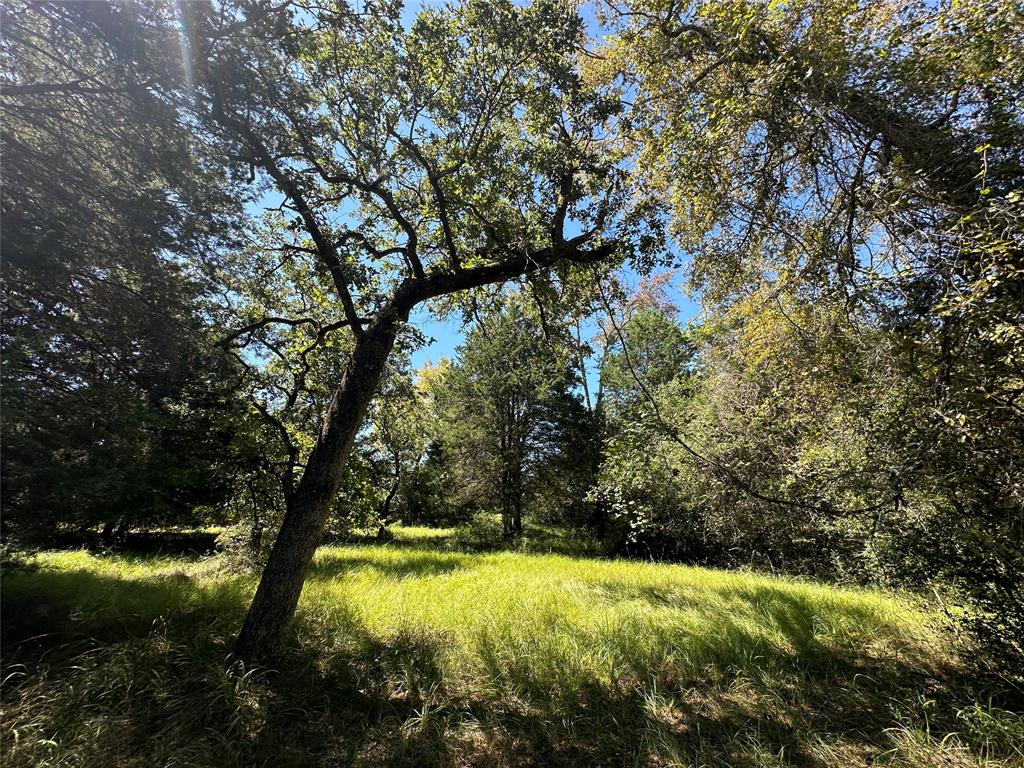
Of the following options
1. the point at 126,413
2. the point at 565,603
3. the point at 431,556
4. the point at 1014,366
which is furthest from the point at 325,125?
the point at 431,556

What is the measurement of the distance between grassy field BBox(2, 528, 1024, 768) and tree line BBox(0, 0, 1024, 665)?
728mm

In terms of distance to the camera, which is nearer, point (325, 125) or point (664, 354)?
point (325, 125)

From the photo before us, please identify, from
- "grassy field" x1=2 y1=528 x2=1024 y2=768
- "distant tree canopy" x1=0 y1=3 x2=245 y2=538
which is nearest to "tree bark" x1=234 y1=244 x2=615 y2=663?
"grassy field" x1=2 y1=528 x2=1024 y2=768

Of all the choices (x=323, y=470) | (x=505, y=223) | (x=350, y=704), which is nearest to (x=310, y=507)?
(x=323, y=470)

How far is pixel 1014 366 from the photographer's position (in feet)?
8.00

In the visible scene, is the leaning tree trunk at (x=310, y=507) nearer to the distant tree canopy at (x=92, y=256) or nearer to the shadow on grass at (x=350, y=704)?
the shadow on grass at (x=350, y=704)

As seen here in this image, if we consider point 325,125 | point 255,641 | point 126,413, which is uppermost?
point 325,125

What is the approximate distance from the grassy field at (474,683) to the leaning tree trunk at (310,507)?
1.13 feet

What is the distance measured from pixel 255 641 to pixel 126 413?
2615 millimetres

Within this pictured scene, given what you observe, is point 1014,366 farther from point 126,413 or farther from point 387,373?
point 126,413

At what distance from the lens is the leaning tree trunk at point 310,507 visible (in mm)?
3447

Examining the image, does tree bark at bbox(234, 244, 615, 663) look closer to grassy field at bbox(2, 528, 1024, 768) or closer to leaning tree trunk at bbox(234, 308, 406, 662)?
leaning tree trunk at bbox(234, 308, 406, 662)

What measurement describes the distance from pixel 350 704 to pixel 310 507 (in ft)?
5.79

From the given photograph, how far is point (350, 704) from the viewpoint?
10.1 ft
